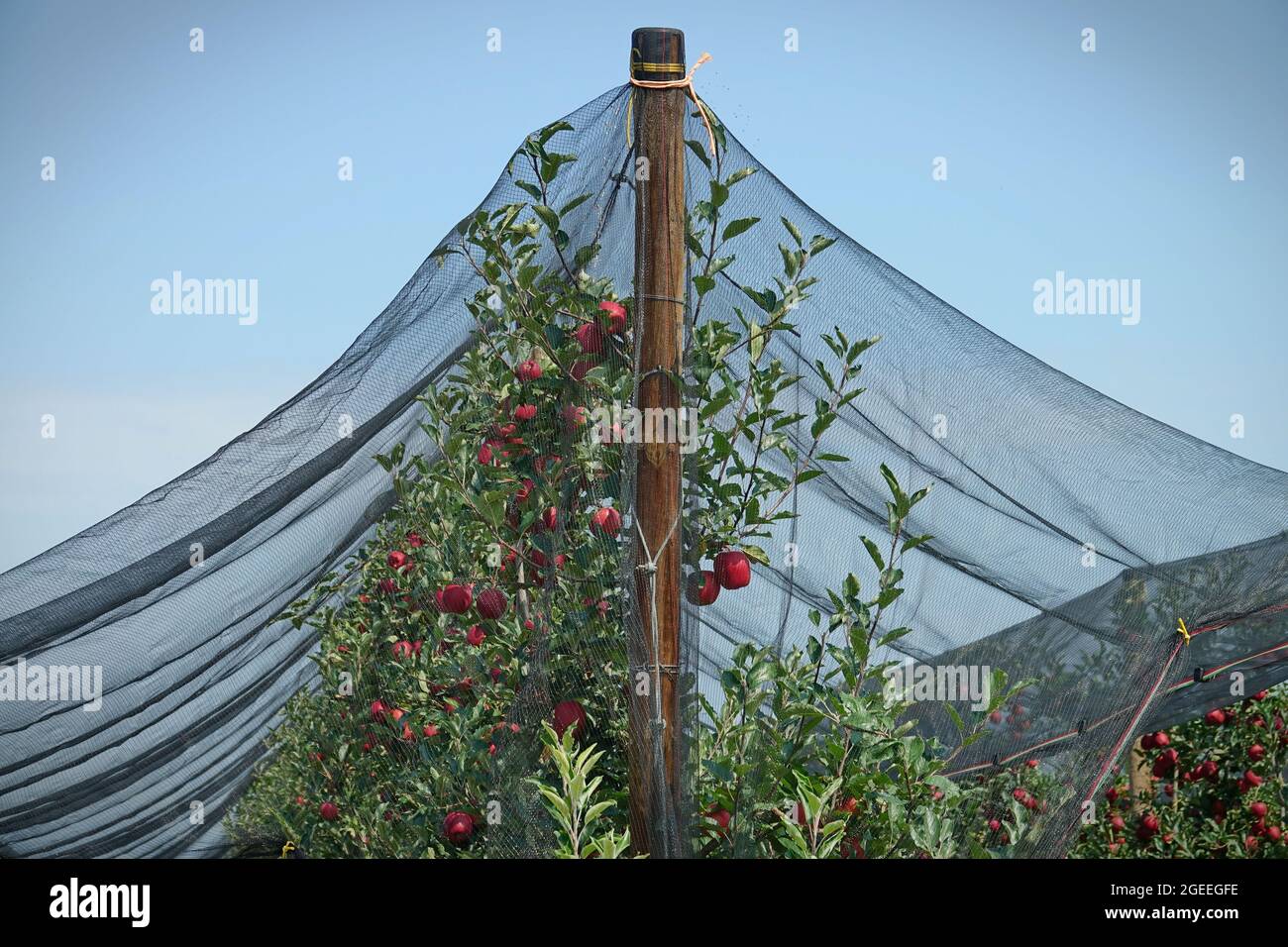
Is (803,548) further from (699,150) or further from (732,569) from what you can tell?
(699,150)

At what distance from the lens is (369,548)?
2760 mm

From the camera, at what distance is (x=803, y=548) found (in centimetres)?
205

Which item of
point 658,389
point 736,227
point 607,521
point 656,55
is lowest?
point 607,521

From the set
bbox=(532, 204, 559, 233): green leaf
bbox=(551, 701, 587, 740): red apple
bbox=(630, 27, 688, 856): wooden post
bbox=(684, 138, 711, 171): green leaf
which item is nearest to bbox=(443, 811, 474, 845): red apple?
bbox=(551, 701, 587, 740): red apple

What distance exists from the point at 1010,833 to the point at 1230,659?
0.65 meters

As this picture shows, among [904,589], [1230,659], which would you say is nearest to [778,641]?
[904,589]

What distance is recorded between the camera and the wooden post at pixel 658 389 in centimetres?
181

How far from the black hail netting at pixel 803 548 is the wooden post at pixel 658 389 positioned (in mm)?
39

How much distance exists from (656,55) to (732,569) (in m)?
0.91

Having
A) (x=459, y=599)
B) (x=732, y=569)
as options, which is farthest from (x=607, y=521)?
(x=459, y=599)

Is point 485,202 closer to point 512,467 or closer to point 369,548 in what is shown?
point 512,467

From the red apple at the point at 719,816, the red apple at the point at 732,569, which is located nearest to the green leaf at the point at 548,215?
the red apple at the point at 732,569

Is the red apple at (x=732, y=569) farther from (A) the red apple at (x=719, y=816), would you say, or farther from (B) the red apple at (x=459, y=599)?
(B) the red apple at (x=459, y=599)

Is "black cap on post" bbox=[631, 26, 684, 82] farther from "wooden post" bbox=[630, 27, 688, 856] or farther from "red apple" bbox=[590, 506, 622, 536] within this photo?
"red apple" bbox=[590, 506, 622, 536]
